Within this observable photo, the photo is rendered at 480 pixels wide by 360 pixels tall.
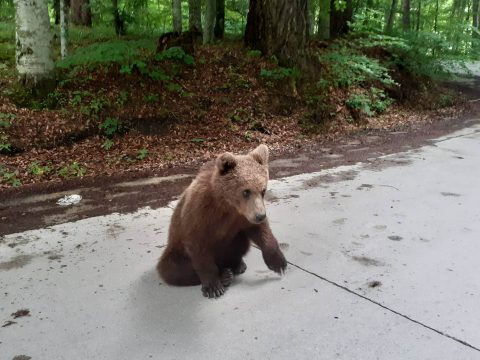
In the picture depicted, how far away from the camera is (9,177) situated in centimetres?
595

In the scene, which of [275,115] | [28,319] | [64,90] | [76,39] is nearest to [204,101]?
[275,115]

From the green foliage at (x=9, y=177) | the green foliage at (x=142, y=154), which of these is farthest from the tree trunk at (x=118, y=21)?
the green foliage at (x=9, y=177)

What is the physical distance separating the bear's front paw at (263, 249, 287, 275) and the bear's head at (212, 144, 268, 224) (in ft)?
1.64

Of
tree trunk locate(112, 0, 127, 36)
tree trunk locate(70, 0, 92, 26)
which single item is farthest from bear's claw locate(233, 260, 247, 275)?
tree trunk locate(70, 0, 92, 26)

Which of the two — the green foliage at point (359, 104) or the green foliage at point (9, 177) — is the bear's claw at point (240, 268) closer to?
the green foliage at point (9, 177)

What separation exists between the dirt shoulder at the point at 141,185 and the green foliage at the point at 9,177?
22cm

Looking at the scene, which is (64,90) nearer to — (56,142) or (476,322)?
(56,142)

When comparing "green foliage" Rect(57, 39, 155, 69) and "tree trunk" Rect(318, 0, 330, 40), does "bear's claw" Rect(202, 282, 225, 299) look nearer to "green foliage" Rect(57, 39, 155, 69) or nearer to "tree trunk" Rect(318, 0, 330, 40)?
"green foliage" Rect(57, 39, 155, 69)

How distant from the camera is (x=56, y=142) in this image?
23.1 ft

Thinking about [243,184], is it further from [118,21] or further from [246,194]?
[118,21]

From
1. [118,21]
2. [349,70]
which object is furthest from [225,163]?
[118,21]

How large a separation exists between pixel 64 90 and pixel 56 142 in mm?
1541

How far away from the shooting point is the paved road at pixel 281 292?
2.76 m

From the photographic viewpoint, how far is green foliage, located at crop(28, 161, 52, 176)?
6165 mm
